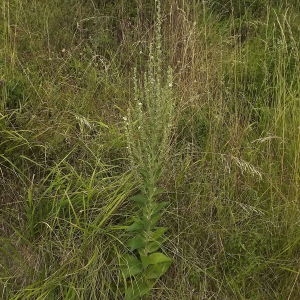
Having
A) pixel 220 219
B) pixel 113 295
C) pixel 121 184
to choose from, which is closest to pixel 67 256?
pixel 113 295

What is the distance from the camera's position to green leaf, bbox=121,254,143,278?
2281 millimetres

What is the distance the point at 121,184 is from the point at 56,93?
30.5 inches

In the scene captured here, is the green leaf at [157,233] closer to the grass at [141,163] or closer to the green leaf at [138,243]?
the green leaf at [138,243]

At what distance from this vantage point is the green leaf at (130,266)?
2.28 metres

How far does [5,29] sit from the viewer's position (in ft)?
10.7

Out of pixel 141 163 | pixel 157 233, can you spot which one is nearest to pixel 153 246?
pixel 157 233

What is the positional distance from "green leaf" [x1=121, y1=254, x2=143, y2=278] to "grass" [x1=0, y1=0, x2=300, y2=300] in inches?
1.7

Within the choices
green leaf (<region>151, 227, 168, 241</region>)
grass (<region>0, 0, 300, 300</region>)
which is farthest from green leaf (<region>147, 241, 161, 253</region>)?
grass (<region>0, 0, 300, 300</region>)

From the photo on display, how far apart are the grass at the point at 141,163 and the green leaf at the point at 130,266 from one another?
0.14ft

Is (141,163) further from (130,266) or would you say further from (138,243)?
(130,266)

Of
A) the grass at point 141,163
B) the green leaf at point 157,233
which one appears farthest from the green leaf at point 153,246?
the grass at point 141,163

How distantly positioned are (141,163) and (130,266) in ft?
1.43

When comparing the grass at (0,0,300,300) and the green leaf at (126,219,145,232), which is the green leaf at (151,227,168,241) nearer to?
the green leaf at (126,219,145,232)

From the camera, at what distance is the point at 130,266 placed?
2.30 m
